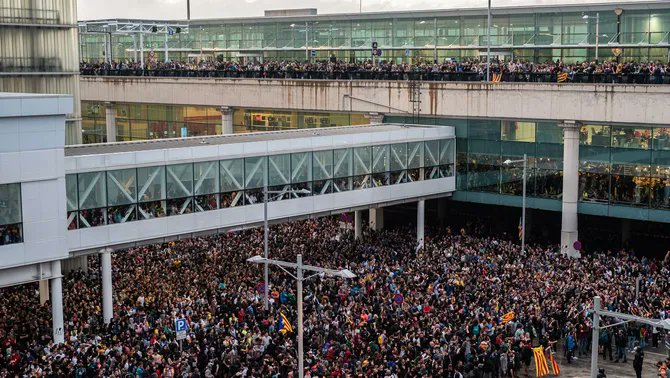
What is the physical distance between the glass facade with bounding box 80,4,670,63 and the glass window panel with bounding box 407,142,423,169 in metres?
21.8

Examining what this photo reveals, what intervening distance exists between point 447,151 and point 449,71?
527 cm

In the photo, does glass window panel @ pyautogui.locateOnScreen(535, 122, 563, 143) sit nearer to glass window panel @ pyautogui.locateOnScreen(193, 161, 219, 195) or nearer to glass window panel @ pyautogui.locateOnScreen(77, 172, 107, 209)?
glass window panel @ pyautogui.locateOnScreen(193, 161, 219, 195)

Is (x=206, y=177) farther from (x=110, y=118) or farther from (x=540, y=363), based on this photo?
(x=110, y=118)

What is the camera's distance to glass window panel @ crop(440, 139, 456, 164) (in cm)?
6003

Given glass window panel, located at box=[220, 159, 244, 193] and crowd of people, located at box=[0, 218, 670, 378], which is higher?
glass window panel, located at box=[220, 159, 244, 193]

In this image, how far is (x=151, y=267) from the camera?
4753 centimetres

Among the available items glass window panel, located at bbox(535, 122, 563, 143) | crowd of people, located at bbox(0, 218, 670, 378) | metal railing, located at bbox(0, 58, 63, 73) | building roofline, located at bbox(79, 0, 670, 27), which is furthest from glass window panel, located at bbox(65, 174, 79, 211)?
building roofline, located at bbox(79, 0, 670, 27)

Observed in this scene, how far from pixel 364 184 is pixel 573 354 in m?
18.1

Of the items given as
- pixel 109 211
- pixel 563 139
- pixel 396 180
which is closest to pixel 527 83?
pixel 563 139

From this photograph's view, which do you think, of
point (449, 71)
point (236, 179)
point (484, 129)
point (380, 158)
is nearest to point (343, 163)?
point (380, 158)

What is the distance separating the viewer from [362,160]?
177 ft

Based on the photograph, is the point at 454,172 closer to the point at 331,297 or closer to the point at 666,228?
the point at 666,228

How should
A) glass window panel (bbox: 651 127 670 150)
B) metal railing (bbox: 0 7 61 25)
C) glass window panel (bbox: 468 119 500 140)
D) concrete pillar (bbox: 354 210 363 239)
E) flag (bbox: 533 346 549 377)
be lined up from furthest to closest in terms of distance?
glass window panel (bbox: 468 119 500 140), concrete pillar (bbox: 354 210 363 239), glass window panel (bbox: 651 127 670 150), metal railing (bbox: 0 7 61 25), flag (bbox: 533 346 549 377)

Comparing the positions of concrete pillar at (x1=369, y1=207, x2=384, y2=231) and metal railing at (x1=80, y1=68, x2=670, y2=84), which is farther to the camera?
concrete pillar at (x1=369, y1=207, x2=384, y2=231)
